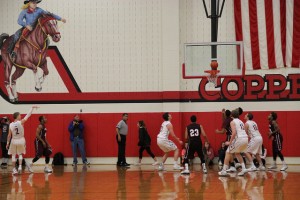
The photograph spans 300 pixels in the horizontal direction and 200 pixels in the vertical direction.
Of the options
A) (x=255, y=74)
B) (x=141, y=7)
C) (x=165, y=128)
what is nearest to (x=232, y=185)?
(x=165, y=128)

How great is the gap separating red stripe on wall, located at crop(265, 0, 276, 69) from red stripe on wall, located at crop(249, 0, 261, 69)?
1.53 ft

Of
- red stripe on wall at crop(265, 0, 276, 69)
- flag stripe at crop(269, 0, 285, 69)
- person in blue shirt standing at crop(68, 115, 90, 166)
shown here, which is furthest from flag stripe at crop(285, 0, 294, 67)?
person in blue shirt standing at crop(68, 115, 90, 166)

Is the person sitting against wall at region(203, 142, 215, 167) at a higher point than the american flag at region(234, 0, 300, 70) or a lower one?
lower

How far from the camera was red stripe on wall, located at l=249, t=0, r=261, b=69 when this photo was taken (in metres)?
25.1

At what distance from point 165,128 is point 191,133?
198 centimetres

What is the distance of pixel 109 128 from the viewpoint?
2581 centimetres

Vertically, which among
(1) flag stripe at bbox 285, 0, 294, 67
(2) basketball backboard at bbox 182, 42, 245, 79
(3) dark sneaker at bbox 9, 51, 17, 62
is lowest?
(2) basketball backboard at bbox 182, 42, 245, 79

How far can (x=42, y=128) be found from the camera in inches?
826

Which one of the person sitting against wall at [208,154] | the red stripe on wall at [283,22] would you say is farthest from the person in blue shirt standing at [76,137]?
the red stripe on wall at [283,22]

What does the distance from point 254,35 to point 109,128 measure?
7.53 m

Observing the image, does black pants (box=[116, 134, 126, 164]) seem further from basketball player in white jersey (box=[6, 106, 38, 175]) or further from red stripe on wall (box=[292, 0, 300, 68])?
red stripe on wall (box=[292, 0, 300, 68])

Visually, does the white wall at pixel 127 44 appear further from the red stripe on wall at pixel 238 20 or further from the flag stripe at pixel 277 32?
the flag stripe at pixel 277 32

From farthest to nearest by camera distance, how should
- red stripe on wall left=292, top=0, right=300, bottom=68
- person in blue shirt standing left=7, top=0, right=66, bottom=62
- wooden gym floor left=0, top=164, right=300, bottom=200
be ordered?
person in blue shirt standing left=7, top=0, right=66, bottom=62, red stripe on wall left=292, top=0, right=300, bottom=68, wooden gym floor left=0, top=164, right=300, bottom=200

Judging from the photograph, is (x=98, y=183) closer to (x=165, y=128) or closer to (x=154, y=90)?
(x=165, y=128)
